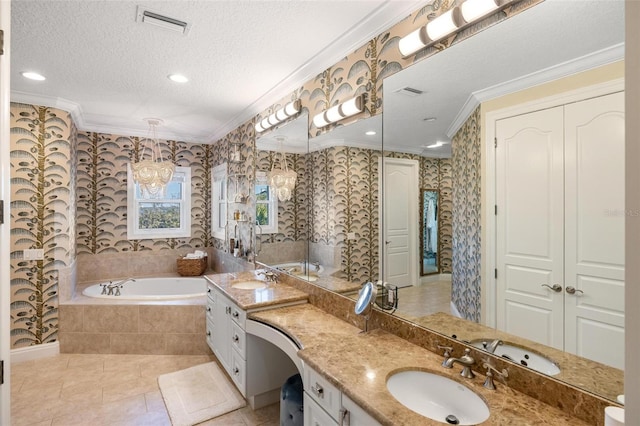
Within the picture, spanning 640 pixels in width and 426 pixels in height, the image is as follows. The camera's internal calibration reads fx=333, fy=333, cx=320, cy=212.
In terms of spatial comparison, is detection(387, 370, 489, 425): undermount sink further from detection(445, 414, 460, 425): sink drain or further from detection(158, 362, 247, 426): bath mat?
detection(158, 362, 247, 426): bath mat

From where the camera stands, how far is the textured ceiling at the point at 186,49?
1.89m

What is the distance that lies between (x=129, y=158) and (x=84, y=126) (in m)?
0.62

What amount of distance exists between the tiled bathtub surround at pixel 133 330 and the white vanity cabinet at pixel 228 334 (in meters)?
0.38

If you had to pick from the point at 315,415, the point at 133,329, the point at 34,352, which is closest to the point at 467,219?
the point at 315,415

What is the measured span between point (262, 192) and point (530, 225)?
2591 millimetres

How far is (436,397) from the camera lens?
1401mm

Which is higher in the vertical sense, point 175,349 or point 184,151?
point 184,151

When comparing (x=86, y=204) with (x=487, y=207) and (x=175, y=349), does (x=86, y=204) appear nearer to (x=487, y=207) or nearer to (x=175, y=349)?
(x=175, y=349)

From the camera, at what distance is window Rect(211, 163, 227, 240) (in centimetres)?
462

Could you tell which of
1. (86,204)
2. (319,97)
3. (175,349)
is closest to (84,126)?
(86,204)

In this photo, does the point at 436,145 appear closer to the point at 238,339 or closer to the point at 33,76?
the point at 238,339

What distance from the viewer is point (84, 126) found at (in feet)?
13.8

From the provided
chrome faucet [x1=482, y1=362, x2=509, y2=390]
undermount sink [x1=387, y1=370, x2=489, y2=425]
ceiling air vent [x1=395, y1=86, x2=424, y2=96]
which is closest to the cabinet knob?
undermount sink [x1=387, y1=370, x2=489, y2=425]

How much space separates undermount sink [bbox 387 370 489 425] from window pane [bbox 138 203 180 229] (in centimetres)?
436
